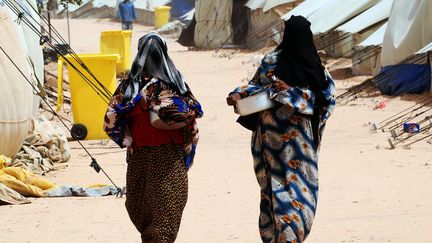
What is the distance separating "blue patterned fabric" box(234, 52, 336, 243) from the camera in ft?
18.0

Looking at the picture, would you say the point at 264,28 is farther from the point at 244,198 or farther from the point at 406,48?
the point at 244,198

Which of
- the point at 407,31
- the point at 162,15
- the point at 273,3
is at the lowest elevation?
the point at 162,15

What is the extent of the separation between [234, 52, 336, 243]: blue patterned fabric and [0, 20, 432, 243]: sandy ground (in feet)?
4.24

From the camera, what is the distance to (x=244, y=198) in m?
8.41

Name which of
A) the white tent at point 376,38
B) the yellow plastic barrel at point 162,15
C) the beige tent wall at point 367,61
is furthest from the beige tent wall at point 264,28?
the yellow plastic barrel at point 162,15

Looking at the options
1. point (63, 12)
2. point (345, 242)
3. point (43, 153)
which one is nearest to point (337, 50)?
point (43, 153)

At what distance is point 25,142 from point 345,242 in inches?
175

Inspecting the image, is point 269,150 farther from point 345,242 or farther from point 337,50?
point 337,50

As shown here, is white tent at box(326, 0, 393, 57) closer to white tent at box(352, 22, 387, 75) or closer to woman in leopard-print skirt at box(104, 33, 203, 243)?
white tent at box(352, 22, 387, 75)

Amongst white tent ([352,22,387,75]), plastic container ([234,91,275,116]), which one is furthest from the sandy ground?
white tent ([352,22,387,75])

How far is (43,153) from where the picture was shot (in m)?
10.3

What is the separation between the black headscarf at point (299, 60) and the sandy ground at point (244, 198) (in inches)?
61.3

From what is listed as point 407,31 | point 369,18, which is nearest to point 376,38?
point 369,18

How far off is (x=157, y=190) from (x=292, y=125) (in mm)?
755
